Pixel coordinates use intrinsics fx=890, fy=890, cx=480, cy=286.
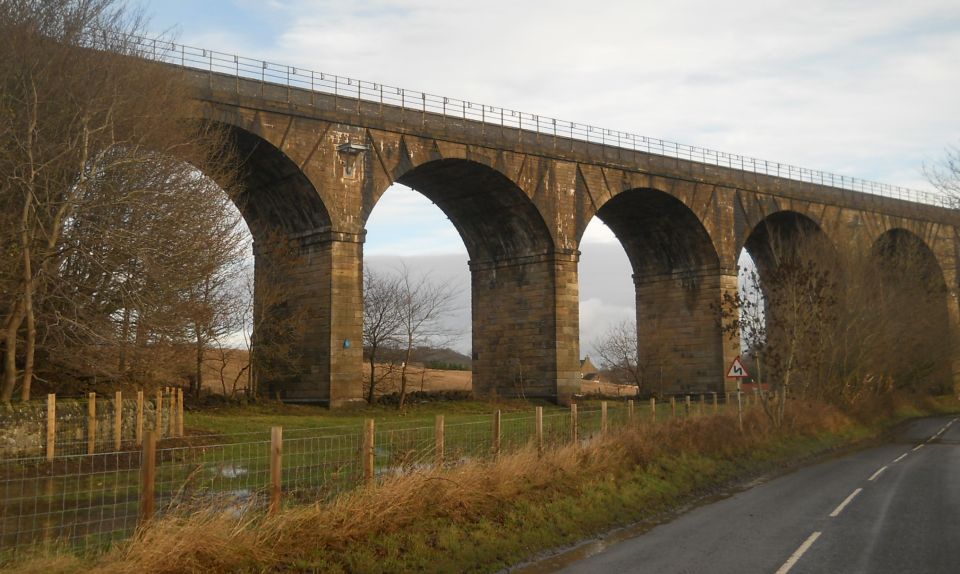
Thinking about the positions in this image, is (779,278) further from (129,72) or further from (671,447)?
(129,72)

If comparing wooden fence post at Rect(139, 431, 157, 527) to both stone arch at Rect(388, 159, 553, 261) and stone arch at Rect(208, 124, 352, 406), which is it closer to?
stone arch at Rect(208, 124, 352, 406)

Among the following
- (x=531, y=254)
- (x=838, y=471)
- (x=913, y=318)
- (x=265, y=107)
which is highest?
(x=265, y=107)

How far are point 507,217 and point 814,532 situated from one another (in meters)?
29.7

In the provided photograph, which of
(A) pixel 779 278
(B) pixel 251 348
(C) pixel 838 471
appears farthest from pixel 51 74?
(A) pixel 779 278

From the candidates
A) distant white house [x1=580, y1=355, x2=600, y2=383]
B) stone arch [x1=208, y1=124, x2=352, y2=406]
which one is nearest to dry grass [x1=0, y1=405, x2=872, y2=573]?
stone arch [x1=208, y1=124, x2=352, y2=406]

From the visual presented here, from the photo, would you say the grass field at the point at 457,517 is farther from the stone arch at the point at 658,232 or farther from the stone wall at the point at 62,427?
the stone arch at the point at 658,232

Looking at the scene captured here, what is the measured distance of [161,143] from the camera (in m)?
23.2

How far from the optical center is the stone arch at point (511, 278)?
39312 mm

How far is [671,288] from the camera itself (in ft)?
165

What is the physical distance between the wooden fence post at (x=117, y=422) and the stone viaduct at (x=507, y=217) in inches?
514

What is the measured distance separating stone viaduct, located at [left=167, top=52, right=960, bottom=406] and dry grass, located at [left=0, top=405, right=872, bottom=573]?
17.5 metres

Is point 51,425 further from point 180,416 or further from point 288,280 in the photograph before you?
point 288,280

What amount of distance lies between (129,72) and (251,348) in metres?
13.4

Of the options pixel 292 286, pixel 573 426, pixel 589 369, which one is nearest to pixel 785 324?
pixel 573 426
